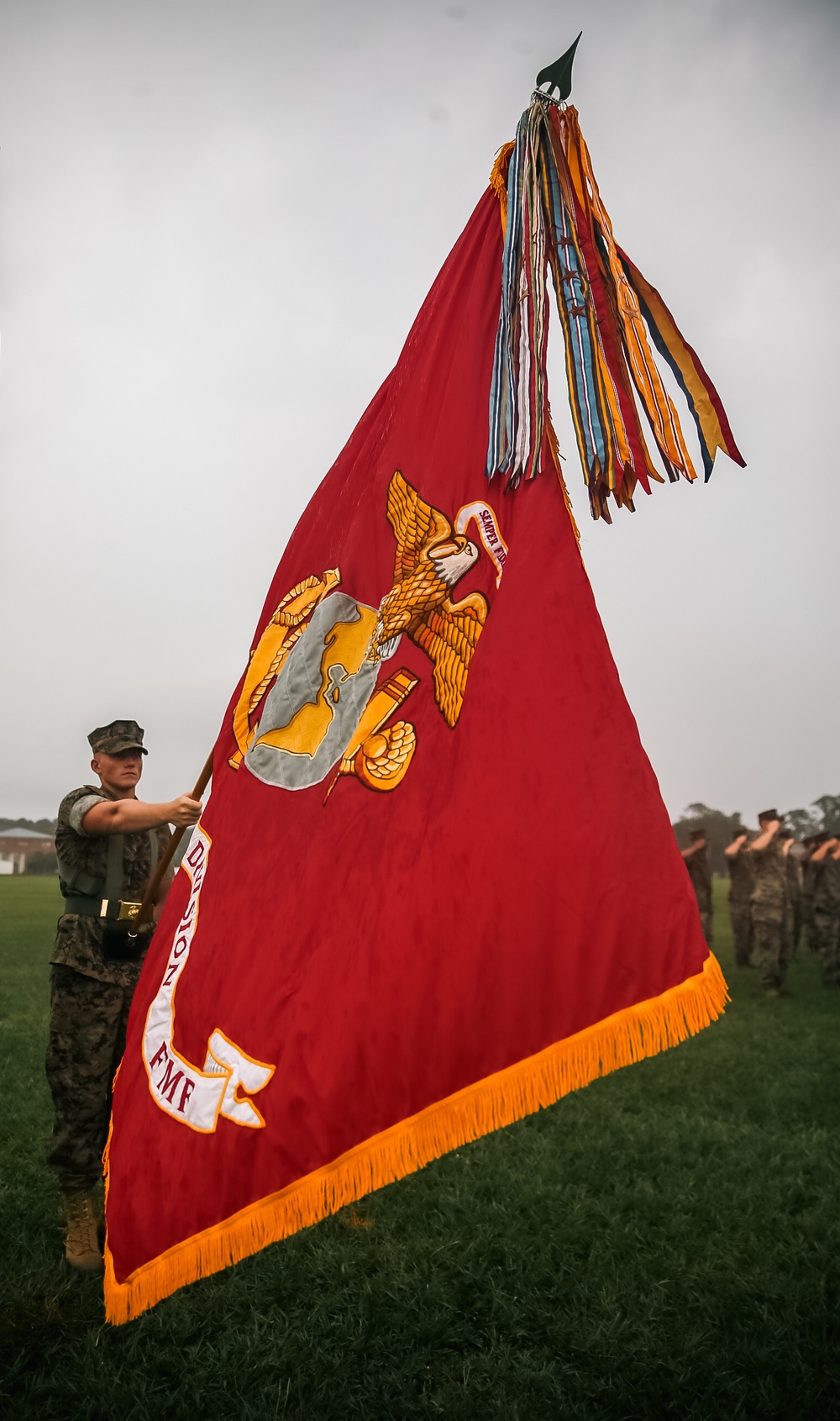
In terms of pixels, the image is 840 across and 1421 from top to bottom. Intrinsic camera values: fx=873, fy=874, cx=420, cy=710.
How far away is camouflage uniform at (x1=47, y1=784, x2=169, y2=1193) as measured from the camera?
12.0 ft

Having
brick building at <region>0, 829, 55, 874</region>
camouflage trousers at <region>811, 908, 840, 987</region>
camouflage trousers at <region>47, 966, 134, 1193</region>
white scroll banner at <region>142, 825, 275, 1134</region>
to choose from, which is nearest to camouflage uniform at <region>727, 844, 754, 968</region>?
camouflage trousers at <region>811, 908, 840, 987</region>

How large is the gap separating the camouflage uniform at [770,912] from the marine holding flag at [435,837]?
9.90 metres

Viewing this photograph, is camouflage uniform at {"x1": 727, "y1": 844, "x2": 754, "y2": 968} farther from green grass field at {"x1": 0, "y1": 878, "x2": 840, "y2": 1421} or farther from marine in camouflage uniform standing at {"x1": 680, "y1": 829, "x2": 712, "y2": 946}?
green grass field at {"x1": 0, "y1": 878, "x2": 840, "y2": 1421}

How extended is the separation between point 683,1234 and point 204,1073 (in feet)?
9.08

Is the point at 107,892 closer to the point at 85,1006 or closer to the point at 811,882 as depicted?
the point at 85,1006

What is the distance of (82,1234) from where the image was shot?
357 centimetres

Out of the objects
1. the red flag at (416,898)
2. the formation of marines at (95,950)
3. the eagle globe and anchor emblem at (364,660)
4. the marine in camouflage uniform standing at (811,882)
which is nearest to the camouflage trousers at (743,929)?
the marine in camouflage uniform standing at (811,882)

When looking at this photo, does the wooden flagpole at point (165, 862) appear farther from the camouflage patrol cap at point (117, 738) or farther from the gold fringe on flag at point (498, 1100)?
the gold fringe on flag at point (498, 1100)

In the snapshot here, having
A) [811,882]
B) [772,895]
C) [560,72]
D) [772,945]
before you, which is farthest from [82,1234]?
[811,882]

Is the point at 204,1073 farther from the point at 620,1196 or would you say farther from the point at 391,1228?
the point at 620,1196

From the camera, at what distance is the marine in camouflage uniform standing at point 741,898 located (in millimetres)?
14656

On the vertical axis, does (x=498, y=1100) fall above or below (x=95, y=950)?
above

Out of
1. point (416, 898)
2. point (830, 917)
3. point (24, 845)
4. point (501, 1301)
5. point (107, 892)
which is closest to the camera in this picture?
point (416, 898)

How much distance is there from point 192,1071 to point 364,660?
135 cm
